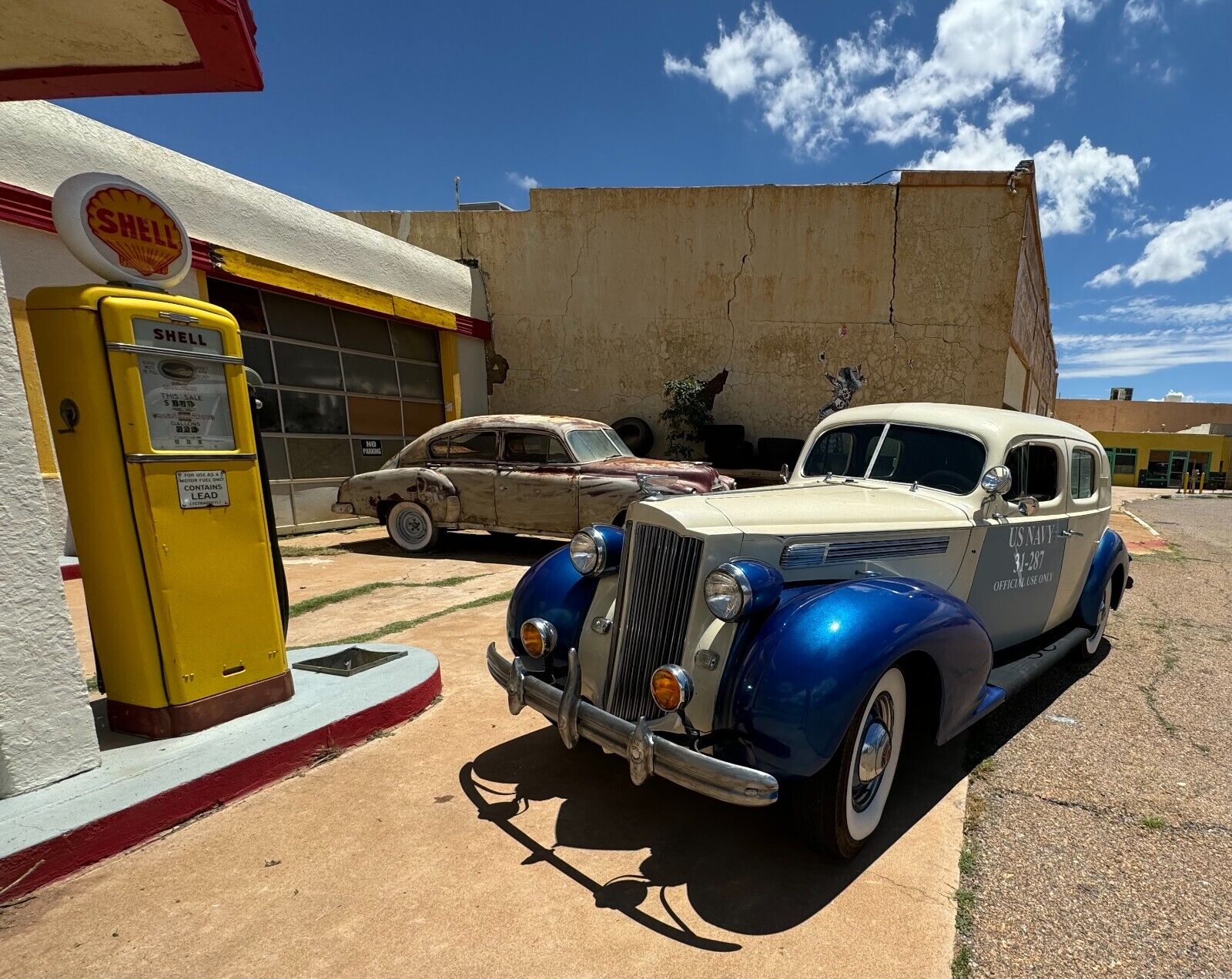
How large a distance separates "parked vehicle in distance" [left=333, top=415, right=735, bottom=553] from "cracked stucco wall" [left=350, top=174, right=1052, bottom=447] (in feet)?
16.2

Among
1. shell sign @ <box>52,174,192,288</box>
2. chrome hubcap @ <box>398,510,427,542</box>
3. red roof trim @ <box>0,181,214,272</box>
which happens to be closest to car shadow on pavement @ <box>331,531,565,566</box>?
chrome hubcap @ <box>398,510,427,542</box>

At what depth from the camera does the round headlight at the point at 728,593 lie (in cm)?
216

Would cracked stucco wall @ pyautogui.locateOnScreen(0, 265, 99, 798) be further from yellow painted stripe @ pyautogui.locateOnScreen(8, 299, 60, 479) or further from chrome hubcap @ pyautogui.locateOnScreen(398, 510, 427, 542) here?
chrome hubcap @ pyautogui.locateOnScreen(398, 510, 427, 542)

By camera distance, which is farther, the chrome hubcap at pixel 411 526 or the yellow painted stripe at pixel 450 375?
the yellow painted stripe at pixel 450 375

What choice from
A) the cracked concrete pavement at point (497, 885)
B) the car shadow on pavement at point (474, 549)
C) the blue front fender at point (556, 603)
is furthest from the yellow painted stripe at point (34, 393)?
the blue front fender at point (556, 603)

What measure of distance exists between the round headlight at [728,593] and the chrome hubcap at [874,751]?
25.3 inches

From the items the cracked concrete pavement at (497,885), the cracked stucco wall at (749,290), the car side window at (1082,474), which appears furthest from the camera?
the cracked stucco wall at (749,290)

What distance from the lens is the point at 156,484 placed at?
8.45ft

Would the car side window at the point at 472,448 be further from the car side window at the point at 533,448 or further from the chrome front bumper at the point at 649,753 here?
the chrome front bumper at the point at 649,753

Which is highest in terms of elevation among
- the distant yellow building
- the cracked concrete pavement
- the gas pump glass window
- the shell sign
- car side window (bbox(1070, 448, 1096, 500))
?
the shell sign

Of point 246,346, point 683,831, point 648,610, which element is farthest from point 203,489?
point 246,346

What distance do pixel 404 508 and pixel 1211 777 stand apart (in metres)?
7.16

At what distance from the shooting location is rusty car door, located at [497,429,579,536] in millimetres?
7000

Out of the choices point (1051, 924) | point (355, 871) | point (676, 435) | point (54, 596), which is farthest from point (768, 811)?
point (676, 435)
